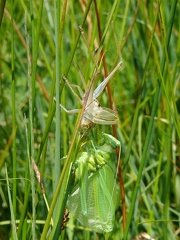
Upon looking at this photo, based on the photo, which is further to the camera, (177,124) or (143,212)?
(143,212)

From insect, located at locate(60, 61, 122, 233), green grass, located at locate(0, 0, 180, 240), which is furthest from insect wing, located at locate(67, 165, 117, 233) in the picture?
green grass, located at locate(0, 0, 180, 240)

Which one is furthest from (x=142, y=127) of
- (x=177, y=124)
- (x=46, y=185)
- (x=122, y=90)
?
(x=177, y=124)

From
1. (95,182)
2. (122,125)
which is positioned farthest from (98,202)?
(122,125)

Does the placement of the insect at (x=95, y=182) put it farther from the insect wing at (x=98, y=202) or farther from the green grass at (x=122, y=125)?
the green grass at (x=122, y=125)

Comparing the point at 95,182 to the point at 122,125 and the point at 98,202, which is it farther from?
the point at 122,125

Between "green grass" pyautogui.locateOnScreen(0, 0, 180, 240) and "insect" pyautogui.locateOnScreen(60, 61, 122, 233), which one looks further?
"green grass" pyautogui.locateOnScreen(0, 0, 180, 240)

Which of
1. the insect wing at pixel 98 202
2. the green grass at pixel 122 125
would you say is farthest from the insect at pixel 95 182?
the green grass at pixel 122 125

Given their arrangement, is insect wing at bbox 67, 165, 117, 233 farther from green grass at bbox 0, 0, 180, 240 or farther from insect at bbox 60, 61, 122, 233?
green grass at bbox 0, 0, 180, 240

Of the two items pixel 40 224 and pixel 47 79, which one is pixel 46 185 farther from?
pixel 47 79
